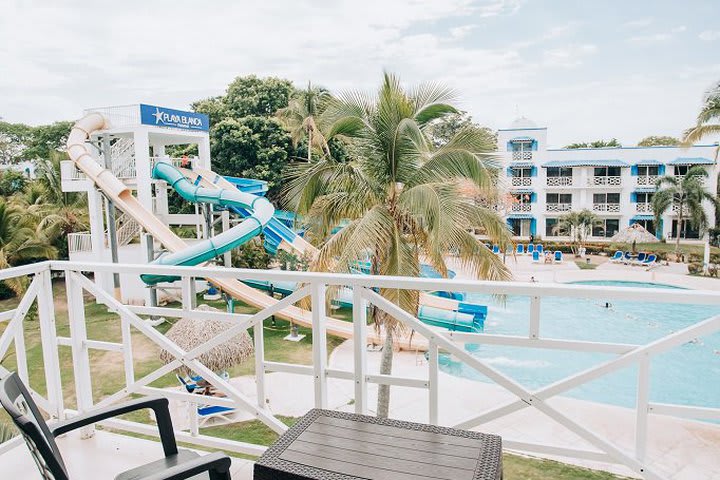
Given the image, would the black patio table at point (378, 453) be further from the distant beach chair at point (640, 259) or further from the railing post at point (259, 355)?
the distant beach chair at point (640, 259)

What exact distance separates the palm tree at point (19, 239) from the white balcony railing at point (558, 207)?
26088 mm

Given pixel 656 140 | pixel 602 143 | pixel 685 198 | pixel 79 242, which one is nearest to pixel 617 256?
pixel 685 198

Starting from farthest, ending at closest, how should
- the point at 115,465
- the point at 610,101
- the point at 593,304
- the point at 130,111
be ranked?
the point at 610,101 → the point at 593,304 → the point at 130,111 → the point at 115,465

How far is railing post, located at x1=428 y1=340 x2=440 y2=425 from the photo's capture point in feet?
8.09

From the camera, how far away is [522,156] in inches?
1244

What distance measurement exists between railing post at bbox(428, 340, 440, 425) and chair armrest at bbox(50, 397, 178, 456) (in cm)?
116

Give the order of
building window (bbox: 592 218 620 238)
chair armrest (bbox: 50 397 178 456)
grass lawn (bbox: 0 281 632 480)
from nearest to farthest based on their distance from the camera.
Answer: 1. chair armrest (bbox: 50 397 178 456)
2. grass lawn (bbox: 0 281 632 480)
3. building window (bbox: 592 218 620 238)

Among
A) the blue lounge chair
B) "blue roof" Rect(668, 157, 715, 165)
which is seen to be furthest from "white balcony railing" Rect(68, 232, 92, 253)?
"blue roof" Rect(668, 157, 715, 165)

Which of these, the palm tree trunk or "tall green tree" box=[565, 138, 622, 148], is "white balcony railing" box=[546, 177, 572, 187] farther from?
the palm tree trunk

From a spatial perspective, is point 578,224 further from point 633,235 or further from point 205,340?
point 205,340

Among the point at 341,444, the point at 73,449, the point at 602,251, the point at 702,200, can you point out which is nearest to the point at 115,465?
the point at 73,449

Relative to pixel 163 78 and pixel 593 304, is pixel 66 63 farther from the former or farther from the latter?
pixel 593 304

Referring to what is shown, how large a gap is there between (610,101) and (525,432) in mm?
31643

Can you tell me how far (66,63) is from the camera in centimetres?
3158
